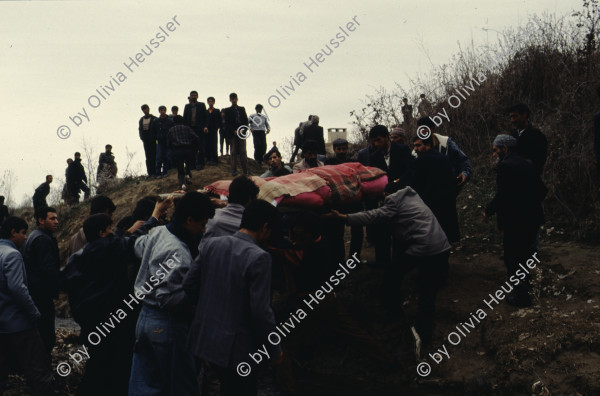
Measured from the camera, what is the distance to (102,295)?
425 cm

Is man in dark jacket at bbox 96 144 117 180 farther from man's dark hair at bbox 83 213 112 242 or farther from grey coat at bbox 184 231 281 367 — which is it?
grey coat at bbox 184 231 281 367

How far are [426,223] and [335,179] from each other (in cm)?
109

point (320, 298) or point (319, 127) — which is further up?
→ point (319, 127)

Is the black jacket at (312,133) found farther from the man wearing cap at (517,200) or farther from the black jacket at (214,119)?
the man wearing cap at (517,200)

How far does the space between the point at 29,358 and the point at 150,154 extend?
1026 cm

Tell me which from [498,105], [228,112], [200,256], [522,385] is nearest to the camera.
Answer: [200,256]

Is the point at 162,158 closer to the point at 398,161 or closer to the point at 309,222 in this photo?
the point at 398,161

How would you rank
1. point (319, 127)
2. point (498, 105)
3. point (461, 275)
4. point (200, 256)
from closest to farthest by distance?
point (200, 256), point (461, 275), point (319, 127), point (498, 105)

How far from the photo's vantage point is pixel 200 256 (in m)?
3.33

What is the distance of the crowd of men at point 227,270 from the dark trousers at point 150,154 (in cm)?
787

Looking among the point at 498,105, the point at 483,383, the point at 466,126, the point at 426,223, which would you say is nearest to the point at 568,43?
the point at 498,105

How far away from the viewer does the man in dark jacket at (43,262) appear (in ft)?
16.8

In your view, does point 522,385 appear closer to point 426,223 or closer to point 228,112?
point 426,223

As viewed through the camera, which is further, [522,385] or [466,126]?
[466,126]
